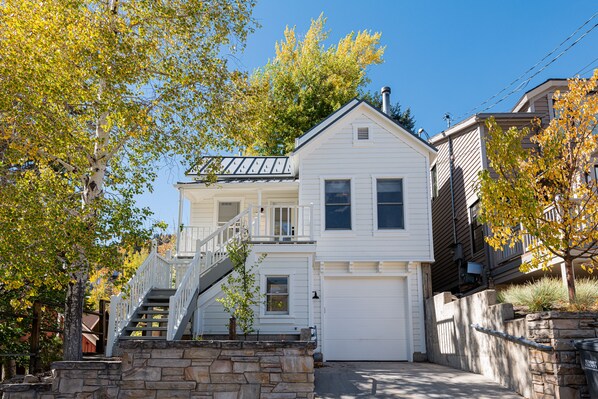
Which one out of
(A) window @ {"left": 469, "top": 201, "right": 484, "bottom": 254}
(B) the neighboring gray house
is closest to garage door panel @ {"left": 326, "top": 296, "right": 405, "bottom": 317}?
(B) the neighboring gray house

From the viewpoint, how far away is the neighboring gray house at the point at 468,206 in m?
14.1

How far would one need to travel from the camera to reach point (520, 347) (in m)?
7.93

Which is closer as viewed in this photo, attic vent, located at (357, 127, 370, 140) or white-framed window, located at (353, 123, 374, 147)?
white-framed window, located at (353, 123, 374, 147)

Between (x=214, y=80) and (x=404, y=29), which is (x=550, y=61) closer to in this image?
(x=404, y=29)

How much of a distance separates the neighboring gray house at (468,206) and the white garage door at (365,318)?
2407 millimetres

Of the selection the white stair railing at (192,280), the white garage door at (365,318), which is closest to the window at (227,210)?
the white stair railing at (192,280)

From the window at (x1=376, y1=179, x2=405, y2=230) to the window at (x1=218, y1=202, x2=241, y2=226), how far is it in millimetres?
3888

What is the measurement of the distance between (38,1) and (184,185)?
6487 mm

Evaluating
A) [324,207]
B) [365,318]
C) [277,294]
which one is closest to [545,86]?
[324,207]

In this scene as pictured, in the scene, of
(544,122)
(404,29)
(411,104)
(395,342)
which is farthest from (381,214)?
(411,104)

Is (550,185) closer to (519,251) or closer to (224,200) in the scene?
(519,251)

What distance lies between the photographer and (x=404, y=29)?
19.0 meters

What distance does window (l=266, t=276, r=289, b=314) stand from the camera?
12633mm

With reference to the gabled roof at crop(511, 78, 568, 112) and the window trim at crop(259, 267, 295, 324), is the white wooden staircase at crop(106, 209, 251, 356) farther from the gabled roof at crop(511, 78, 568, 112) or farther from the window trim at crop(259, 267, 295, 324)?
the gabled roof at crop(511, 78, 568, 112)
